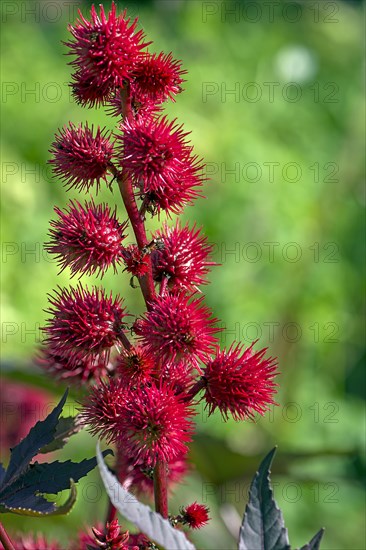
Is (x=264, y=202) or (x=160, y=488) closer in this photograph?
(x=160, y=488)

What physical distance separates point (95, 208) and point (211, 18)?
14.5 ft

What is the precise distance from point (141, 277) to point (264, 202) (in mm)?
3174

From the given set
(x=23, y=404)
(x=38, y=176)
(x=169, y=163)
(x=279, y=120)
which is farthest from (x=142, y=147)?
(x=279, y=120)

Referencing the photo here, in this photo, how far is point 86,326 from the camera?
3.28 ft

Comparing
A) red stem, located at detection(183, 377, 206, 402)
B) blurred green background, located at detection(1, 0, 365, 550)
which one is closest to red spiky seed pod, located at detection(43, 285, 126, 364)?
red stem, located at detection(183, 377, 206, 402)

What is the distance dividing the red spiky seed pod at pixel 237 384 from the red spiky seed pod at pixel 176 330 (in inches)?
1.0

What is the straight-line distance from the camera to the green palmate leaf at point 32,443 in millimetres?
1036


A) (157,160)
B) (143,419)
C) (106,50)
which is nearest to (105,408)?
(143,419)

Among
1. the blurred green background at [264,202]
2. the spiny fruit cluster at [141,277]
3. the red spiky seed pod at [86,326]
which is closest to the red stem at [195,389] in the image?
the spiny fruit cluster at [141,277]

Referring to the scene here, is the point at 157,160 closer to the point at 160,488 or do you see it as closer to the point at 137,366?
the point at 137,366

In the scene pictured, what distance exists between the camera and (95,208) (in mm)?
1039

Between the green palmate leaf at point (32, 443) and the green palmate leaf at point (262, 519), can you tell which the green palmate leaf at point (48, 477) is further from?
the green palmate leaf at point (262, 519)

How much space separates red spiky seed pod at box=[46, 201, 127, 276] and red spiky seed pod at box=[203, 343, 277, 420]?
173mm

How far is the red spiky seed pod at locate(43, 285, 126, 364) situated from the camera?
1007 mm
